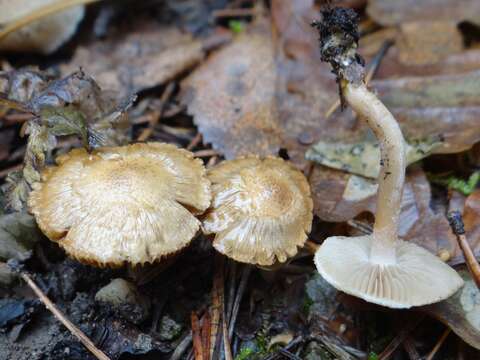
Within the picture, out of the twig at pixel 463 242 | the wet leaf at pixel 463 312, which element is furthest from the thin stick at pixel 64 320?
the twig at pixel 463 242

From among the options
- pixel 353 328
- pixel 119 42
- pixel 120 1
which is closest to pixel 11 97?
pixel 119 42

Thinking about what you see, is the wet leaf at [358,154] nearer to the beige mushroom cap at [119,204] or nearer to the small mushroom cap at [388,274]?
the small mushroom cap at [388,274]

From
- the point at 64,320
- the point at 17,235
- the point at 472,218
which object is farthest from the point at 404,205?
the point at 17,235

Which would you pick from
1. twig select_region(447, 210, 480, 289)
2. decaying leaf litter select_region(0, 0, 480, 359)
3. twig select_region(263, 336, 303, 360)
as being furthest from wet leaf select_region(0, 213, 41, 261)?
twig select_region(447, 210, 480, 289)

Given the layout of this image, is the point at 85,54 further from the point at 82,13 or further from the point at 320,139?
the point at 320,139

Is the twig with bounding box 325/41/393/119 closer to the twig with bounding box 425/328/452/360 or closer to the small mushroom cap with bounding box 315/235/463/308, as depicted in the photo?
the small mushroom cap with bounding box 315/235/463/308

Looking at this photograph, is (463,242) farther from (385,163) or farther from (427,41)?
(427,41)
